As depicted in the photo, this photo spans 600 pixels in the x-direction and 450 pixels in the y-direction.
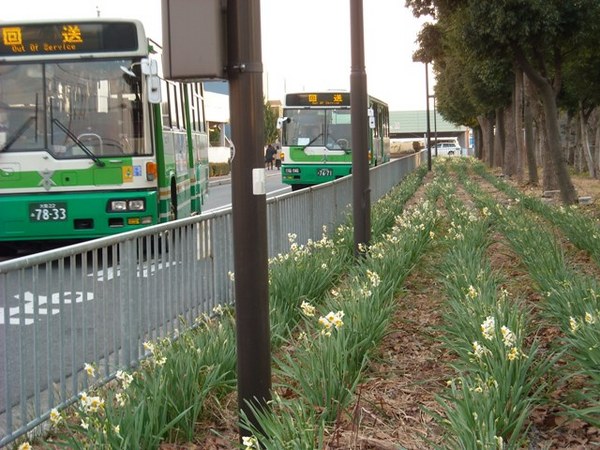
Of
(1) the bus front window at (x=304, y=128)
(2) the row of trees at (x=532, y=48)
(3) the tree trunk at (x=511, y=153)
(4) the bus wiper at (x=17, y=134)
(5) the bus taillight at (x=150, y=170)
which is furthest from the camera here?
(3) the tree trunk at (x=511, y=153)

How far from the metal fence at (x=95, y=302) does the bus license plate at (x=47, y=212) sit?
13.3ft

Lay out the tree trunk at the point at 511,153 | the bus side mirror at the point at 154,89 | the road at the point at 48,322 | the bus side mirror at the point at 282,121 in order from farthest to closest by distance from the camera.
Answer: the tree trunk at the point at 511,153, the bus side mirror at the point at 282,121, the bus side mirror at the point at 154,89, the road at the point at 48,322

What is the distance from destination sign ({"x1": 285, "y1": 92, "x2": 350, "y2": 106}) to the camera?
1022 inches

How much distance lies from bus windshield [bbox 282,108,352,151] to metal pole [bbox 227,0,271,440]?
21.6 metres

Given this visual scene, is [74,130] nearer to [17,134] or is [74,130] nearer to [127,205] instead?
[17,134]

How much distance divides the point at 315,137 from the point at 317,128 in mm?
291

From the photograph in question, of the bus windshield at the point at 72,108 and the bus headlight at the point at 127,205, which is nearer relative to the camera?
the bus windshield at the point at 72,108

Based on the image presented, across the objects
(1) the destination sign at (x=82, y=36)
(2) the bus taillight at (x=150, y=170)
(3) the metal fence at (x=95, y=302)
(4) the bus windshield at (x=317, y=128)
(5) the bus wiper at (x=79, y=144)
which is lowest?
(3) the metal fence at (x=95, y=302)

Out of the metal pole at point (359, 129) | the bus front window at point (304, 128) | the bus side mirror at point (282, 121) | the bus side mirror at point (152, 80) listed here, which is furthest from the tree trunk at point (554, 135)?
the bus side mirror at point (152, 80)

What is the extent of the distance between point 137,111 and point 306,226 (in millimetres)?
2586

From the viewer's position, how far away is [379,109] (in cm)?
3378

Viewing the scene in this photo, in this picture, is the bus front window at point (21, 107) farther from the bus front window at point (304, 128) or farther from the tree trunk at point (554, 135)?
the bus front window at point (304, 128)

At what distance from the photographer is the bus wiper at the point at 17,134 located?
38.9ft

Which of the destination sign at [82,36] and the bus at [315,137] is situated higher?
the destination sign at [82,36]
